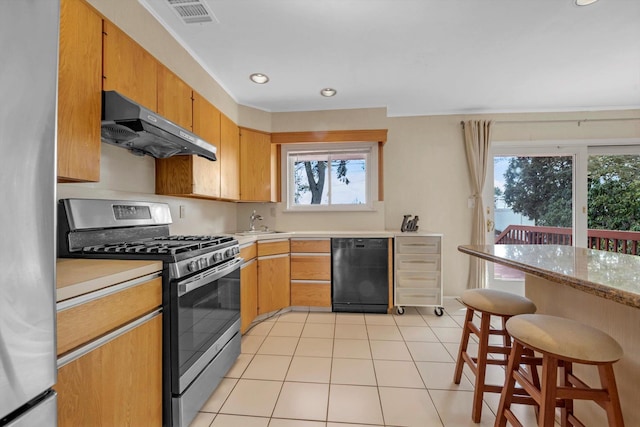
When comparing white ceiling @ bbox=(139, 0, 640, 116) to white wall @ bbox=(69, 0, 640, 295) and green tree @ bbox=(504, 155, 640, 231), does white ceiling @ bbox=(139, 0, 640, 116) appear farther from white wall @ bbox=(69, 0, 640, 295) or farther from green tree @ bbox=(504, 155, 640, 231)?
green tree @ bbox=(504, 155, 640, 231)

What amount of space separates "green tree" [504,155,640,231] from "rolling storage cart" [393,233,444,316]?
4.90 feet

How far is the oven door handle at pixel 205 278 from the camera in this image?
52.7 inches

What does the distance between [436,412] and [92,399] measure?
5.33ft

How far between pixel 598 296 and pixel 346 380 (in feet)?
4.75

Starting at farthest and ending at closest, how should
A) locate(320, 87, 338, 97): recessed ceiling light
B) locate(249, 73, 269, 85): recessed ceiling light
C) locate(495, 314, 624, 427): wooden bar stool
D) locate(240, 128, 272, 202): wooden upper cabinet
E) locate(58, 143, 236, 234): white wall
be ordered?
1. locate(240, 128, 272, 202): wooden upper cabinet
2. locate(320, 87, 338, 97): recessed ceiling light
3. locate(249, 73, 269, 85): recessed ceiling light
4. locate(58, 143, 236, 234): white wall
5. locate(495, 314, 624, 427): wooden bar stool

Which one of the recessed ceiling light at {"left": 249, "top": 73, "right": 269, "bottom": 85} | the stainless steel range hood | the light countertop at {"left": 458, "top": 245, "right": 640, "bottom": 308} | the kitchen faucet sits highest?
the recessed ceiling light at {"left": 249, "top": 73, "right": 269, "bottom": 85}

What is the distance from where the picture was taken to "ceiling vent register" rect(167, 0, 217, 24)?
1729 millimetres

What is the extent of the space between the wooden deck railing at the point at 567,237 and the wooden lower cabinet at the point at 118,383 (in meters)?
3.88

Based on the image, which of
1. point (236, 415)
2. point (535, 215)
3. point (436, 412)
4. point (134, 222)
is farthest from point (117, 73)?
point (535, 215)

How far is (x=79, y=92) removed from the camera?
124 cm

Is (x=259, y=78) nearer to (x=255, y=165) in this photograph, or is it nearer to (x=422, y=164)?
(x=255, y=165)

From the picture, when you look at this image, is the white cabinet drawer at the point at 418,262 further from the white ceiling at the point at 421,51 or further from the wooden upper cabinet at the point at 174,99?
the wooden upper cabinet at the point at 174,99

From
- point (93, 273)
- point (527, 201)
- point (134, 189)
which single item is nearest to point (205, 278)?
point (93, 273)

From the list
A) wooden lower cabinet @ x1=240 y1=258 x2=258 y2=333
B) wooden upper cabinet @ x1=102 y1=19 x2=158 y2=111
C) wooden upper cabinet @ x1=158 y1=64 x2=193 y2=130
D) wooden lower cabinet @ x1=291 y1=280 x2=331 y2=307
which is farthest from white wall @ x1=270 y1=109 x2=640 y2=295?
wooden upper cabinet @ x1=102 y1=19 x2=158 y2=111
